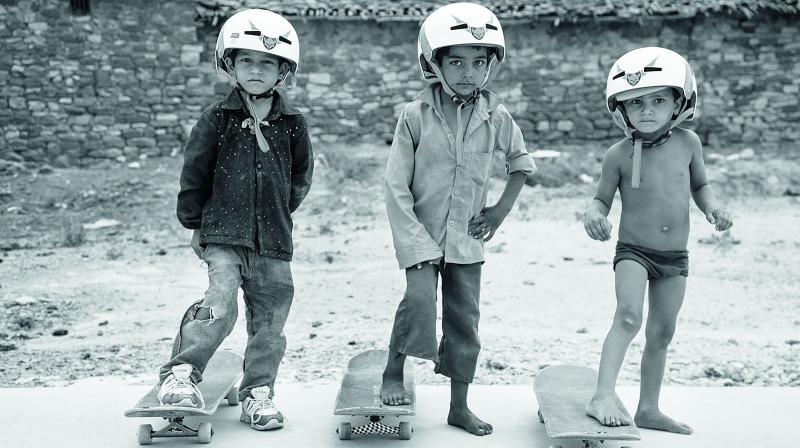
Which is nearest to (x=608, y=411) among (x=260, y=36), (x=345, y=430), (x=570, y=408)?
(x=570, y=408)

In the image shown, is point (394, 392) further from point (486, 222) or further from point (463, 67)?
point (463, 67)

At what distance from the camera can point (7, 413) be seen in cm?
436

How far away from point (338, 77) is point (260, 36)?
12.7 m

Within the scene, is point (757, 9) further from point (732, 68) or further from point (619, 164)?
point (619, 164)

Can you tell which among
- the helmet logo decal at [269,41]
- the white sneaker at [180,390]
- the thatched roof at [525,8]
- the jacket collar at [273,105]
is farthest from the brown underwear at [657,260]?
the thatched roof at [525,8]

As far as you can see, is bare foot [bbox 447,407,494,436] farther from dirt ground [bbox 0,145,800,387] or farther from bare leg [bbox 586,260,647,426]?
dirt ground [bbox 0,145,800,387]

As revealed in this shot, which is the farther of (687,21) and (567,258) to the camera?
(687,21)

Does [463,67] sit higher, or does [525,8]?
[525,8]

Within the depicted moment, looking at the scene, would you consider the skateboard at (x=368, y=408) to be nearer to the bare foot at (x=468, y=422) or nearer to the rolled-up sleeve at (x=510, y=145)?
the bare foot at (x=468, y=422)

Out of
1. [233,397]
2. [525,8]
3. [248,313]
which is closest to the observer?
[248,313]

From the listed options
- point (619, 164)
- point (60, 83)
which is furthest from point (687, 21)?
point (619, 164)

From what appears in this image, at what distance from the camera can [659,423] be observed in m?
4.15

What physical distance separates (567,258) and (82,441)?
666 cm

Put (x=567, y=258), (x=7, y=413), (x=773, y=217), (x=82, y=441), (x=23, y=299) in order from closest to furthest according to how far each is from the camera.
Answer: (x=82, y=441), (x=7, y=413), (x=23, y=299), (x=567, y=258), (x=773, y=217)
